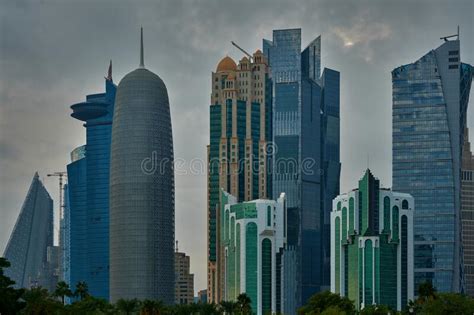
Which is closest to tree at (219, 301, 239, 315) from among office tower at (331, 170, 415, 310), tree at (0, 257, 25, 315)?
office tower at (331, 170, 415, 310)

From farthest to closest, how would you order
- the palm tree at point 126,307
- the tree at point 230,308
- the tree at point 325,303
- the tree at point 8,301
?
the tree at point 230,308 → the palm tree at point 126,307 → the tree at point 325,303 → the tree at point 8,301

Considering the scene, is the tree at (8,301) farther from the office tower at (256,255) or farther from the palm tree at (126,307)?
the office tower at (256,255)

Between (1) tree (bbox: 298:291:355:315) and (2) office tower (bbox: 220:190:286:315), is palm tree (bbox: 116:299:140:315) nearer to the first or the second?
(1) tree (bbox: 298:291:355:315)

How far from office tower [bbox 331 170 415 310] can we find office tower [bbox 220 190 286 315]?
9333 mm

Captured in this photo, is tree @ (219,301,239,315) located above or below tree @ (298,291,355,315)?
below

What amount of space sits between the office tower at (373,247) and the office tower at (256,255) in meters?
9.33

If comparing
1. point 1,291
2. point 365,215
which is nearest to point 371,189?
point 365,215

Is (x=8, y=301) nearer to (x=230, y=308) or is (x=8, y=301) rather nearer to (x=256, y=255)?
(x=230, y=308)

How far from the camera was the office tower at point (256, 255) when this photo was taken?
7662 inches

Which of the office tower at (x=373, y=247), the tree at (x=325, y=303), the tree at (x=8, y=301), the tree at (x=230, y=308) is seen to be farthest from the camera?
the office tower at (x=373, y=247)

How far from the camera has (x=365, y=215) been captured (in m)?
188

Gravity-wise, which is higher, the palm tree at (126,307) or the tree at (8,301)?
the tree at (8,301)

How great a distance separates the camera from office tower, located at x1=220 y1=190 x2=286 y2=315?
194625mm

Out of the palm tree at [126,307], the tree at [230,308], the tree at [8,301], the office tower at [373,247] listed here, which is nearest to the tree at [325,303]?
the tree at [230,308]
